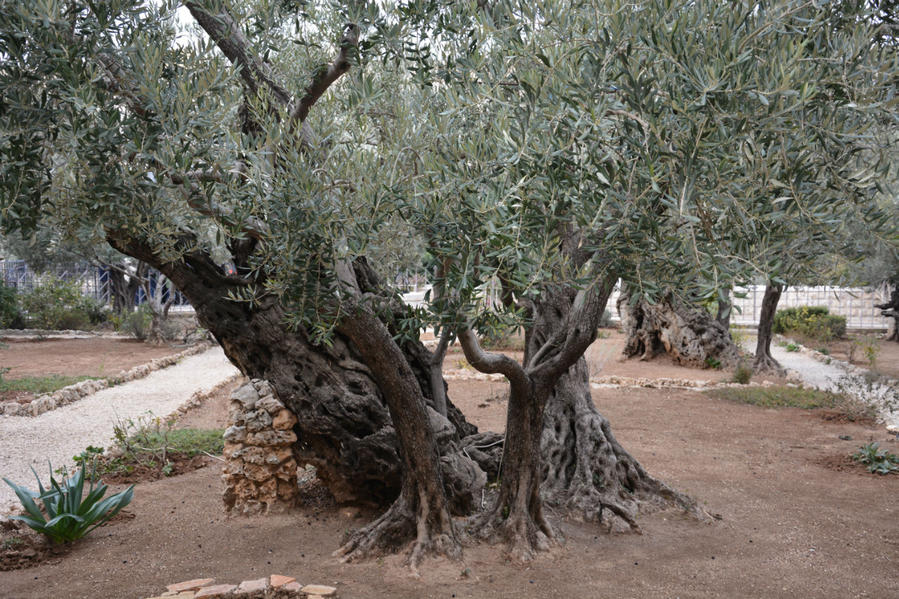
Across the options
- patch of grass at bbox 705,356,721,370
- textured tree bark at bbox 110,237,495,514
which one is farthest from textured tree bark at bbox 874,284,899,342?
textured tree bark at bbox 110,237,495,514

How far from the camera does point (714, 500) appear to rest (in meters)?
7.07

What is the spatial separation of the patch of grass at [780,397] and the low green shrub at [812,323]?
9.62m

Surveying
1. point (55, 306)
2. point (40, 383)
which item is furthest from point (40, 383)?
point (55, 306)

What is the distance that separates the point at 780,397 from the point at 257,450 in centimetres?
997

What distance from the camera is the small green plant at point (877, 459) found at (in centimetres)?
803

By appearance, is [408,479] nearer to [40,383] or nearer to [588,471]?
[588,471]

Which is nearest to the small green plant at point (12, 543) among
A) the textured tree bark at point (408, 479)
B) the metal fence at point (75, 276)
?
the textured tree bark at point (408, 479)

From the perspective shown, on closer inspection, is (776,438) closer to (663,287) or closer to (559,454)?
(559,454)

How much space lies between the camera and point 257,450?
643cm

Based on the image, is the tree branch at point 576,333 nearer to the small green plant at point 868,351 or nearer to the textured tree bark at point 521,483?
the textured tree bark at point 521,483

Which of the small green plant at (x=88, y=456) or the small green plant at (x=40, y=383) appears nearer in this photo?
the small green plant at (x=88, y=456)

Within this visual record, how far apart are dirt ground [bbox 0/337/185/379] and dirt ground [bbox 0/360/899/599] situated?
9.48 meters

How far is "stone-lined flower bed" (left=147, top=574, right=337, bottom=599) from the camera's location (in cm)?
448

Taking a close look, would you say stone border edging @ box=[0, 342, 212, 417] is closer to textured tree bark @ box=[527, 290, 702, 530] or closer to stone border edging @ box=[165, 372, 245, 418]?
stone border edging @ box=[165, 372, 245, 418]
